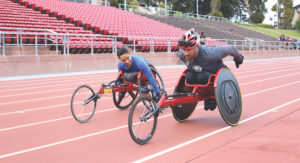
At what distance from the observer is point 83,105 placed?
6.66 m

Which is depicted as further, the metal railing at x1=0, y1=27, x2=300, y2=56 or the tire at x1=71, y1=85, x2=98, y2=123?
the metal railing at x1=0, y1=27, x2=300, y2=56

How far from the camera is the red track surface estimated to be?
4.47m

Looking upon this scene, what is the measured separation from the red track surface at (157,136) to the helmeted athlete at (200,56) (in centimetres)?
82

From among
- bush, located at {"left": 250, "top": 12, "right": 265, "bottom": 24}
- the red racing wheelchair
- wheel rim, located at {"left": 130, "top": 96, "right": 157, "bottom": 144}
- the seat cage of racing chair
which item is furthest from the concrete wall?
bush, located at {"left": 250, "top": 12, "right": 265, "bottom": 24}

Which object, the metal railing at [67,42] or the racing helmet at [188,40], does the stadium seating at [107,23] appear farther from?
the racing helmet at [188,40]

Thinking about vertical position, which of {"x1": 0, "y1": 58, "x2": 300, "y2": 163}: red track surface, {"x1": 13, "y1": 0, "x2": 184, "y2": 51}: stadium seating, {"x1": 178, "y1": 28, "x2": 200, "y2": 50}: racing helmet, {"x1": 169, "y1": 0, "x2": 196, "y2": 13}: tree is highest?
{"x1": 169, "y1": 0, "x2": 196, "y2": 13}: tree

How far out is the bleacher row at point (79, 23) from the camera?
66.1ft

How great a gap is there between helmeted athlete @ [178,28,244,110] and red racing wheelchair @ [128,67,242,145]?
4.5 inches

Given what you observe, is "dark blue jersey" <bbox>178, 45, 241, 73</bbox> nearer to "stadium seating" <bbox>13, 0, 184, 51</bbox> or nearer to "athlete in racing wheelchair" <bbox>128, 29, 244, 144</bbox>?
"athlete in racing wheelchair" <bbox>128, 29, 244, 144</bbox>

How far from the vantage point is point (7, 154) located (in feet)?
15.6

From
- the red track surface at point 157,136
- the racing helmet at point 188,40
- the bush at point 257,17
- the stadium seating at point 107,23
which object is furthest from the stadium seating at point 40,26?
the bush at point 257,17

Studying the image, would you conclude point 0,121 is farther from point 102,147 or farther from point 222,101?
point 222,101

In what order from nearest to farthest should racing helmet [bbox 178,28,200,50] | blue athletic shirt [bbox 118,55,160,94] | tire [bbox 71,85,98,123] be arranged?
1. racing helmet [bbox 178,28,200,50]
2. blue athletic shirt [bbox 118,55,160,94]
3. tire [bbox 71,85,98,123]

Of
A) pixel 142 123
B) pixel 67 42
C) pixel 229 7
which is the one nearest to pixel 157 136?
pixel 142 123
